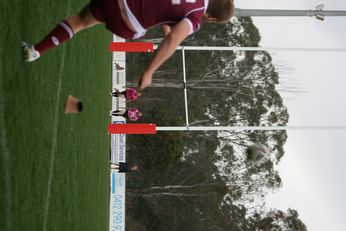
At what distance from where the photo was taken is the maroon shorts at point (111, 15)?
Result: 4.12 m

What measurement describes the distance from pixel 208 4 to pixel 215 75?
64.5ft

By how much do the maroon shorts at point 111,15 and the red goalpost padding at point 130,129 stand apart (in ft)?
30.0

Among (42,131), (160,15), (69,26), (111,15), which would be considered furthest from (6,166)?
(160,15)

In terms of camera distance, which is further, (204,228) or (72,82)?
(204,228)

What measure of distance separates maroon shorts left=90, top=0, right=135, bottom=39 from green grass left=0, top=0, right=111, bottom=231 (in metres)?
1.03

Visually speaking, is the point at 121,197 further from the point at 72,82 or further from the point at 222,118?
the point at 222,118

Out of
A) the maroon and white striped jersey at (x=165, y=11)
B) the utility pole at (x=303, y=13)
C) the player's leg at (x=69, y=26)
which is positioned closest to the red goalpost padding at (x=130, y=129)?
the utility pole at (x=303, y=13)

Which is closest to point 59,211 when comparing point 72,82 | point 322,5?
point 72,82

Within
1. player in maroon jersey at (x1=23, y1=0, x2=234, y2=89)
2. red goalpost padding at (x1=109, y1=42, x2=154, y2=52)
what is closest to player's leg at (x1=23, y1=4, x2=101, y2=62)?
player in maroon jersey at (x1=23, y1=0, x2=234, y2=89)

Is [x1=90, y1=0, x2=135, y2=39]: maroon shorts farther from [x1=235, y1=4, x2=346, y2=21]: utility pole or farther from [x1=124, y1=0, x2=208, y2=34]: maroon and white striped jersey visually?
[x1=235, y1=4, x2=346, y2=21]: utility pole

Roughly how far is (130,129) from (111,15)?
949cm

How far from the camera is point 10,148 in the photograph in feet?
14.9

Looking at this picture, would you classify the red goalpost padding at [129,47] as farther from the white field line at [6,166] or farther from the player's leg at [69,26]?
the white field line at [6,166]

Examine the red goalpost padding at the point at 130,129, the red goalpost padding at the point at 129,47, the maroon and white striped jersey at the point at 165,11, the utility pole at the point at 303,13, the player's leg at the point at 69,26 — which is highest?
the red goalpost padding at the point at 129,47
